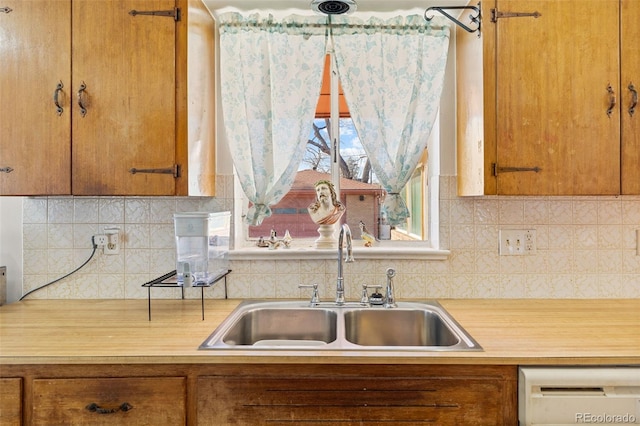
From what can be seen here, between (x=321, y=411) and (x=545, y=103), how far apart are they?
4.49 ft

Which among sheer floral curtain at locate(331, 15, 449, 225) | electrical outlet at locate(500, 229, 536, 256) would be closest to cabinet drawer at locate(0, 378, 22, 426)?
sheer floral curtain at locate(331, 15, 449, 225)

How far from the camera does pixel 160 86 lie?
1.49 m

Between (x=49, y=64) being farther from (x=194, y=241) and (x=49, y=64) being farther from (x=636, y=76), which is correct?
(x=636, y=76)

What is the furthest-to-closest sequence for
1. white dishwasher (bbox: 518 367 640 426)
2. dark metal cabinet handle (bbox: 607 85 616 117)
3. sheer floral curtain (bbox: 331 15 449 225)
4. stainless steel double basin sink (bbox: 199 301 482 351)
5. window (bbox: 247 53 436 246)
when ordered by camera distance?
window (bbox: 247 53 436 246), sheer floral curtain (bbox: 331 15 449 225), stainless steel double basin sink (bbox: 199 301 482 351), dark metal cabinet handle (bbox: 607 85 616 117), white dishwasher (bbox: 518 367 640 426)

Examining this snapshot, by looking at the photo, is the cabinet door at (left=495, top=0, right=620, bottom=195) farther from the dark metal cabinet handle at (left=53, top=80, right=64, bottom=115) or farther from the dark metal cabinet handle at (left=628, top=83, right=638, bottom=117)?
the dark metal cabinet handle at (left=53, top=80, right=64, bottom=115)

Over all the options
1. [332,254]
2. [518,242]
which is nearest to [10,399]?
[332,254]

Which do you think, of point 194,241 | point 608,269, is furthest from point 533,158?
point 194,241

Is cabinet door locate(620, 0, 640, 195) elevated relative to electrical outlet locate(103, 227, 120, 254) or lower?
elevated

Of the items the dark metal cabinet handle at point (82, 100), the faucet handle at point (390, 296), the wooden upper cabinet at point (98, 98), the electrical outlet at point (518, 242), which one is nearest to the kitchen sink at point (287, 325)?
the faucet handle at point (390, 296)

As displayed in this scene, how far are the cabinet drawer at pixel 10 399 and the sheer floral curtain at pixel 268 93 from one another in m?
1.02

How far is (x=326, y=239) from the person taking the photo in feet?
6.07

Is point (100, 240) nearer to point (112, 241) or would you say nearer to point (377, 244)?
point (112, 241)

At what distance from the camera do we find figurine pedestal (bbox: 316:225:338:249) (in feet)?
6.05

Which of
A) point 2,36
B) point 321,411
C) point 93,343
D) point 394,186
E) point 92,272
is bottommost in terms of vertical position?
point 321,411
